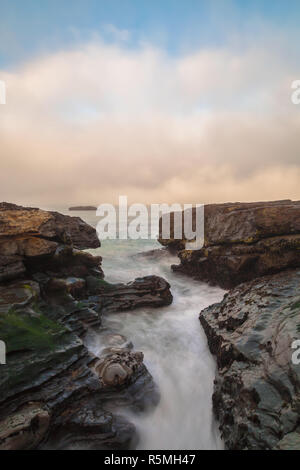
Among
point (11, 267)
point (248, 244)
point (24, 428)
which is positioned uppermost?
point (248, 244)

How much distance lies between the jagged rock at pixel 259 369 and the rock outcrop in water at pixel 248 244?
1.82 m

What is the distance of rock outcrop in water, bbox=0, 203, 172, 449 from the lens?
385 centimetres

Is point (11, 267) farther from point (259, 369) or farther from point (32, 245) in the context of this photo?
point (259, 369)

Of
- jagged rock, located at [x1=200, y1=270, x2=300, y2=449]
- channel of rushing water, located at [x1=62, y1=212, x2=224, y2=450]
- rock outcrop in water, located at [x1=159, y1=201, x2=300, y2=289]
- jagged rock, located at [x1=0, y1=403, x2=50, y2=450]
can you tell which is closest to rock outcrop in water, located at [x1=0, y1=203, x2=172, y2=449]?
jagged rock, located at [x1=0, y1=403, x2=50, y2=450]

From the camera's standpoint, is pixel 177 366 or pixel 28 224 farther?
pixel 28 224

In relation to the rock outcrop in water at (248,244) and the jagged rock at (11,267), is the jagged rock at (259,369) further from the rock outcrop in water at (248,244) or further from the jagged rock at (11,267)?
the jagged rock at (11,267)

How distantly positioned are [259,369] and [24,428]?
3.85 metres

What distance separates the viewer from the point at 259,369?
4.18m

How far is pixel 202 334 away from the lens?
23.8 ft

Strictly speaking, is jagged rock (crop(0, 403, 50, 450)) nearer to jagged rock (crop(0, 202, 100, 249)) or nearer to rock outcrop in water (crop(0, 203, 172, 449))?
rock outcrop in water (crop(0, 203, 172, 449))

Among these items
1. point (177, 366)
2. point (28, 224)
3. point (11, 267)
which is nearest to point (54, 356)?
point (177, 366)

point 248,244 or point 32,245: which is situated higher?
point 32,245
